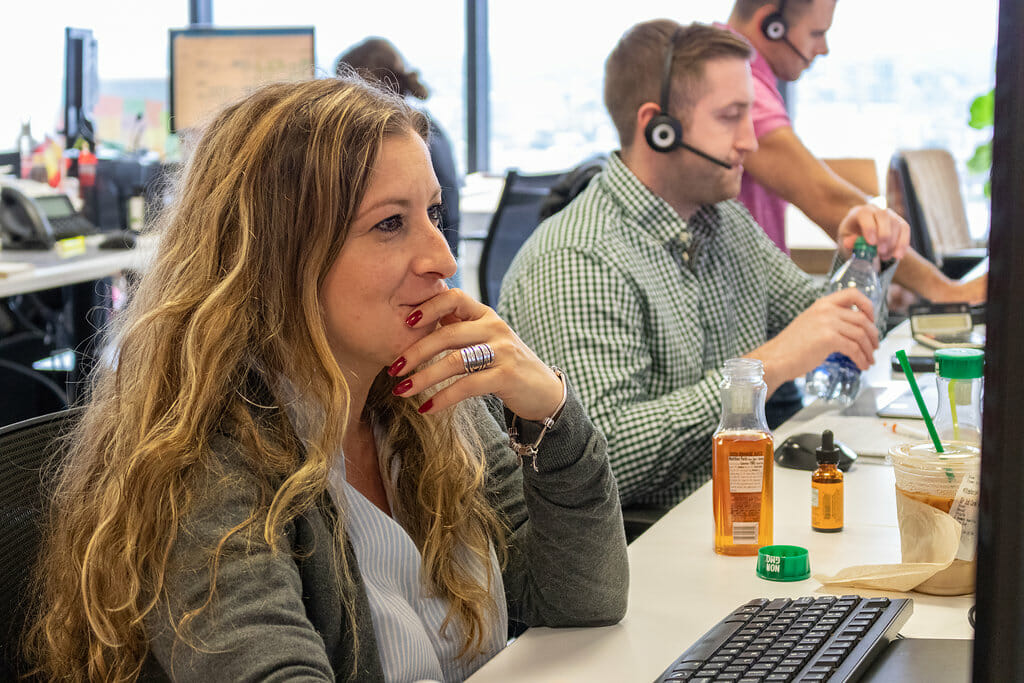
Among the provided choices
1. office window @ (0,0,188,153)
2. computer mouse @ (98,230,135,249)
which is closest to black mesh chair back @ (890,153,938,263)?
computer mouse @ (98,230,135,249)

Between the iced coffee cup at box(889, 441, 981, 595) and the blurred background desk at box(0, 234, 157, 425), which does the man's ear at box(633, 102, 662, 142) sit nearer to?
the iced coffee cup at box(889, 441, 981, 595)

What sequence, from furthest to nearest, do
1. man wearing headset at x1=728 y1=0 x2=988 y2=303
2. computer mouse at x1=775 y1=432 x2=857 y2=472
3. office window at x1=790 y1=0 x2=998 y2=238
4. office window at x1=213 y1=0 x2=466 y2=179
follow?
1. office window at x1=213 y1=0 x2=466 y2=179
2. office window at x1=790 y1=0 x2=998 y2=238
3. man wearing headset at x1=728 y1=0 x2=988 y2=303
4. computer mouse at x1=775 y1=432 x2=857 y2=472

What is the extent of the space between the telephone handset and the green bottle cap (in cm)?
238

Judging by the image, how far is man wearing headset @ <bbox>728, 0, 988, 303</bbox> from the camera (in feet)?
8.04

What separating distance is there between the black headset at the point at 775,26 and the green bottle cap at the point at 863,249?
0.74 metres

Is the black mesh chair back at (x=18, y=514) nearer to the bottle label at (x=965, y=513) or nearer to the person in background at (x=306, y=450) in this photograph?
the person in background at (x=306, y=450)

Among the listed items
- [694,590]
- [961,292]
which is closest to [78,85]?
[961,292]

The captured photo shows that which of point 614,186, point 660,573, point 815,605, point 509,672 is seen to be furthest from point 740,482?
point 614,186

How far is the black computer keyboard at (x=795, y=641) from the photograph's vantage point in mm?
847

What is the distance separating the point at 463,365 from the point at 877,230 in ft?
4.35

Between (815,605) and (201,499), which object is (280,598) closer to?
(201,499)

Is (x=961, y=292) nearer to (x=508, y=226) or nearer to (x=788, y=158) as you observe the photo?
(x=788, y=158)

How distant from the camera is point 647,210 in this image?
6.03 ft

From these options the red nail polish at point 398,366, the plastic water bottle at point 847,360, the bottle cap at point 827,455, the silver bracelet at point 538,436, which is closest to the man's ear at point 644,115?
the plastic water bottle at point 847,360
